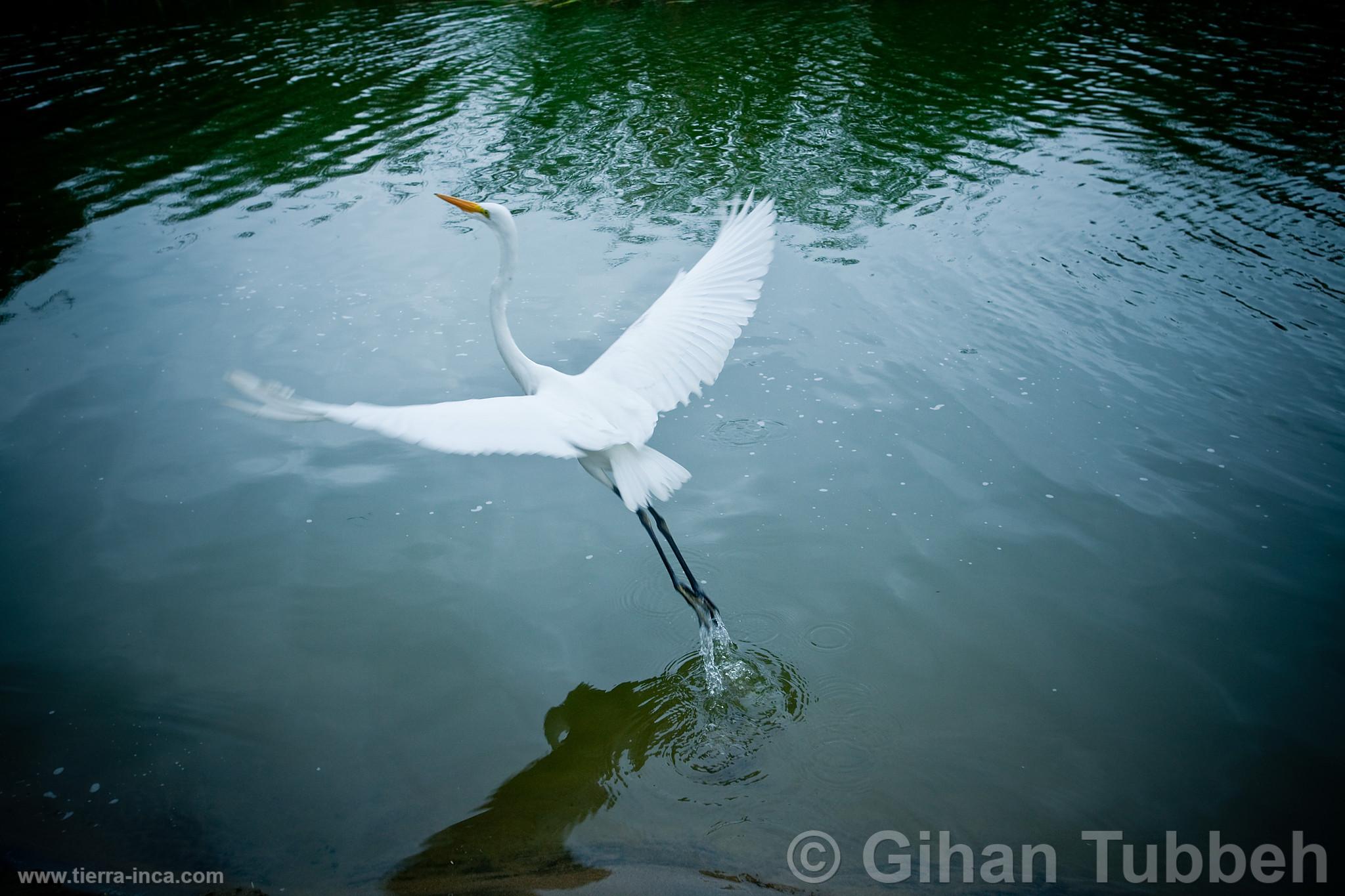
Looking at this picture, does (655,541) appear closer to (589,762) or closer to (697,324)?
(589,762)

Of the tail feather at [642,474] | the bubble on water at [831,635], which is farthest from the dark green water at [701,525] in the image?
the tail feather at [642,474]

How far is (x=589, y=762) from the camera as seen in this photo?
3.28 m

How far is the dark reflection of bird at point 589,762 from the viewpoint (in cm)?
286

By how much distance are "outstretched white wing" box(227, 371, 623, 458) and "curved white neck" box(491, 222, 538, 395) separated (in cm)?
37

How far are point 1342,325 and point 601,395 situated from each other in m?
4.80

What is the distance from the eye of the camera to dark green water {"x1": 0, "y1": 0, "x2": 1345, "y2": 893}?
3.09 m

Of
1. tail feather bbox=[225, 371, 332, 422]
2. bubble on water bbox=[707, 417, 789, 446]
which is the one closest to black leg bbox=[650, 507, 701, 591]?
bubble on water bbox=[707, 417, 789, 446]

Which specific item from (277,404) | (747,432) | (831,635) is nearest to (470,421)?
(277,404)

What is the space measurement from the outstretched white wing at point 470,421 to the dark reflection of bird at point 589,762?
3.52 ft

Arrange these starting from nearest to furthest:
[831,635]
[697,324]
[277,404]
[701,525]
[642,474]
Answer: [277,404], [642,474], [831,635], [697,324], [701,525]

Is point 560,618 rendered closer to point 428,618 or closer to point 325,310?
point 428,618

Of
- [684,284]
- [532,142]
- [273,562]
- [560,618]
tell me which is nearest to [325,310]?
[273,562]

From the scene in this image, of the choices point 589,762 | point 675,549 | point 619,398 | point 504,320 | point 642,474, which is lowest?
point 589,762

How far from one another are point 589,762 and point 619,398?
1.55 metres
